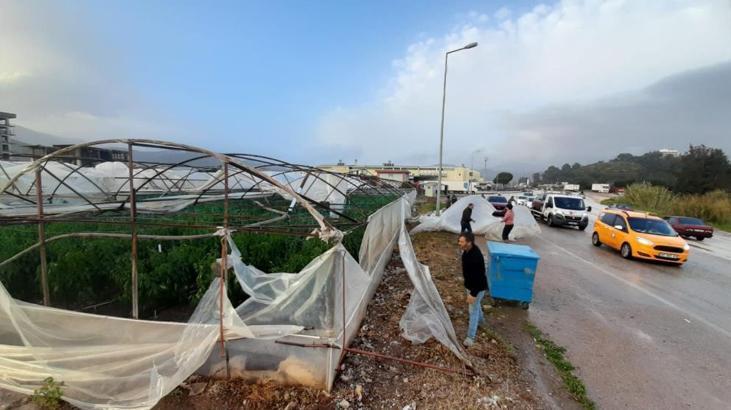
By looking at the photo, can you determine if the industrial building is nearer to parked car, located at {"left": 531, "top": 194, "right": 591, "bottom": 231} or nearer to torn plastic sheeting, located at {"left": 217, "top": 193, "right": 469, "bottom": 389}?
torn plastic sheeting, located at {"left": 217, "top": 193, "right": 469, "bottom": 389}

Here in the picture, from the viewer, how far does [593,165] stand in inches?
4466

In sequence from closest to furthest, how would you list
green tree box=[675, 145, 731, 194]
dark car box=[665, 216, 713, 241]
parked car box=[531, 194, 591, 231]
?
dark car box=[665, 216, 713, 241] → parked car box=[531, 194, 591, 231] → green tree box=[675, 145, 731, 194]

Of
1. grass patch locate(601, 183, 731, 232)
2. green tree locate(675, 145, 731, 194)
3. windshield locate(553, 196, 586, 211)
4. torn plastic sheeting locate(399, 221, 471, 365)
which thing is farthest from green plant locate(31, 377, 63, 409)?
green tree locate(675, 145, 731, 194)

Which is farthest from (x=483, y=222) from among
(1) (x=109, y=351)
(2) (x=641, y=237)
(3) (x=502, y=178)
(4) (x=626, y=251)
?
(3) (x=502, y=178)

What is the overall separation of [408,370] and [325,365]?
1.16 meters

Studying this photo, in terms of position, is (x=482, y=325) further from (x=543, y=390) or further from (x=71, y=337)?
(x=71, y=337)

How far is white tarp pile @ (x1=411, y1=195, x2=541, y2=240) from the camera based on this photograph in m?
13.9

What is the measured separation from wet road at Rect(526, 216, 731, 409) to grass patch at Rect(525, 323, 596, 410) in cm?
13

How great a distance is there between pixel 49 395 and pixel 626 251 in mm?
14649

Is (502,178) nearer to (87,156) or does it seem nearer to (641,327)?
(641,327)

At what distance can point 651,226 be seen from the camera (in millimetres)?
11188

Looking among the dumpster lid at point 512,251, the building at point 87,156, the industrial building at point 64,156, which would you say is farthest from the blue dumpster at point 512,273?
the industrial building at point 64,156

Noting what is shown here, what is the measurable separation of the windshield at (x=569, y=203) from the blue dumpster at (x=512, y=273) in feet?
46.6

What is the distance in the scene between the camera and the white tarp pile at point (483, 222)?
13859mm
